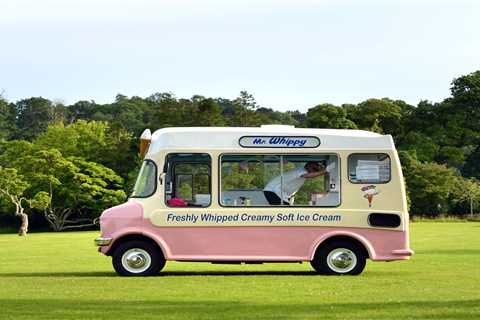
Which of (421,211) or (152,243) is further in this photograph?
(421,211)

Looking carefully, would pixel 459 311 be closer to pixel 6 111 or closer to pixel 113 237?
pixel 113 237

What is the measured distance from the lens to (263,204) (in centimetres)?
1783

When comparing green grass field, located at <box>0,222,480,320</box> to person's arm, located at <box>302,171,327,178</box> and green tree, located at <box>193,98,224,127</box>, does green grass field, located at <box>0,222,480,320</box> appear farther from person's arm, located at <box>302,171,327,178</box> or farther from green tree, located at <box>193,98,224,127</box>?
green tree, located at <box>193,98,224,127</box>

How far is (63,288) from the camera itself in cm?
1515

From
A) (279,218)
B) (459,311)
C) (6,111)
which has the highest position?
(6,111)

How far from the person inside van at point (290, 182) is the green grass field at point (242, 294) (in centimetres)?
139

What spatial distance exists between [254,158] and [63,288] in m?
4.35

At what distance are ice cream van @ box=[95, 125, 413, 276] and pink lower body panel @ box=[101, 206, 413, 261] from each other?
18 mm

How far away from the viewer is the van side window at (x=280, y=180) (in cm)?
1777

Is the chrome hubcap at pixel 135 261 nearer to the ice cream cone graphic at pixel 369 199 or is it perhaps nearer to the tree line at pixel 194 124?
the ice cream cone graphic at pixel 369 199

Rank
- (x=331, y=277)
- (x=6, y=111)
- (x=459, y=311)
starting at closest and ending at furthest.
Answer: (x=459, y=311)
(x=331, y=277)
(x=6, y=111)

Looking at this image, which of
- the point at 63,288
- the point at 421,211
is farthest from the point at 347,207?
the point at 421,211

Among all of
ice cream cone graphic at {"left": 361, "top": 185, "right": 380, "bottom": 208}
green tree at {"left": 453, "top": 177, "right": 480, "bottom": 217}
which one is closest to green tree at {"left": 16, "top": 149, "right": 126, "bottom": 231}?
green tree at {"left": 453, "top": 177, "right": 480, "bottom": 217}

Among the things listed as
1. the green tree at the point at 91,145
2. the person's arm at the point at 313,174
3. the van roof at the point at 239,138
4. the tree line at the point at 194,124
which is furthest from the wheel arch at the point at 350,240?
the green tree at the point at 91,145
